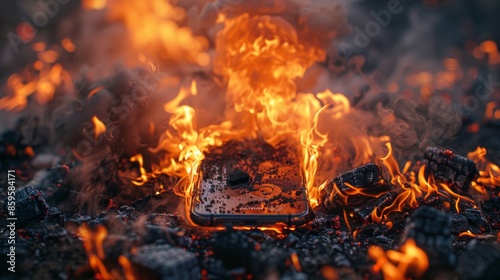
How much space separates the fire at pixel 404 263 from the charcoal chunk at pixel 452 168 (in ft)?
11.4

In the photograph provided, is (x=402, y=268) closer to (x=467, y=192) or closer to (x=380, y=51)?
(x=467, y=192)

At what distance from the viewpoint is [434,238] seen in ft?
Answer: 22.8

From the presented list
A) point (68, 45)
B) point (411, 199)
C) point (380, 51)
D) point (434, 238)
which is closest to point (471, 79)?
point (380, 51)

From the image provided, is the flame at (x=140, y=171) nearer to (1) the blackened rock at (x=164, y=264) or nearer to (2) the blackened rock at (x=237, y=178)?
A: (2) the blackened rock at (x=237, y=178)

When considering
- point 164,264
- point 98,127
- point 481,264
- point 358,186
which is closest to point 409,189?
point 358,186

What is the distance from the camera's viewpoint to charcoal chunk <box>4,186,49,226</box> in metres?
8.80

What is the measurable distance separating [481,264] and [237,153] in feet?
19.7

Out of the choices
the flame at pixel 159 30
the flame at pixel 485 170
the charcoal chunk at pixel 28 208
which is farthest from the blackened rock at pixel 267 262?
the flame at pixel 159 30

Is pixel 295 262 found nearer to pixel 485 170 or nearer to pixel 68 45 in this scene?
pixel 485 170

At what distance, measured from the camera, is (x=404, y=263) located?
7113 millimetres

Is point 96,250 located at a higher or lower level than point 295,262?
higher

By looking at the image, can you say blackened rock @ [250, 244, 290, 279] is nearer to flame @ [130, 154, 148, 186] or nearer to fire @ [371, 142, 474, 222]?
fire @ [371, 142, 474, 222]

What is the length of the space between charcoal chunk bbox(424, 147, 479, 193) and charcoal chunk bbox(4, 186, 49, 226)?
28.5ft

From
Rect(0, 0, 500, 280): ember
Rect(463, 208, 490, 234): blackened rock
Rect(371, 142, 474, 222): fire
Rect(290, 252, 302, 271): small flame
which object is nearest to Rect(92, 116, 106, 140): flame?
Rect(0, 0, 500, 280): ember
